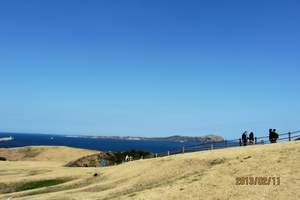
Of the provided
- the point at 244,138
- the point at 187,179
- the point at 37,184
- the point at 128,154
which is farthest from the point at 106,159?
the point at 187,179

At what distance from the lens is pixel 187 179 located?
35219 mm

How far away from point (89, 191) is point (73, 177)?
1302 centimetres

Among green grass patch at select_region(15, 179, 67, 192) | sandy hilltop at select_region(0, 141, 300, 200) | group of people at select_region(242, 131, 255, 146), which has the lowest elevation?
green grass patch at select_region(15, 179, 67, 192)

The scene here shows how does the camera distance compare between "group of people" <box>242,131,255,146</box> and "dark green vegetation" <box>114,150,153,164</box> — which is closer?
"group of people" <box>242,131,255,146</box>

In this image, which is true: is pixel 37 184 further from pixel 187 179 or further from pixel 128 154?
pixel 128 154

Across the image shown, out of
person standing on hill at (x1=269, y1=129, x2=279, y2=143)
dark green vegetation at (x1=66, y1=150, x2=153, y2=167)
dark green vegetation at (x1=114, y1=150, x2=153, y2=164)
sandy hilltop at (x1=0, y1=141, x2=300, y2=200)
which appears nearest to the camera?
sandy hilltop at (x1=0, y1=141, x2=300, y2=200)

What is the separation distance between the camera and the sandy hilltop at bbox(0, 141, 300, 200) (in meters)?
30.2

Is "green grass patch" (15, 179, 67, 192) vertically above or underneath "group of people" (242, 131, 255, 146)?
underneath

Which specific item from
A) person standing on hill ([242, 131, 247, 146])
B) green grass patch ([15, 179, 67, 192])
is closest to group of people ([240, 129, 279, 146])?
person standing on hill ([242, 131, 247, 146])

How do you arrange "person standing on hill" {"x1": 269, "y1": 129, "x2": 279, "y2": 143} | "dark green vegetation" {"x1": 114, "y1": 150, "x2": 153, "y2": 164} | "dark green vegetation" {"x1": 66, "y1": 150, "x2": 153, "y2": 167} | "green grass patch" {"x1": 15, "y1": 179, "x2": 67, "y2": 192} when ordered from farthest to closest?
"dark green vegetation" {"x1": 114, "y1": 150, "x2": 153, "y2": 164} → "dark green vegetation" {"x1": 66, "y1": 150, "x2": 153, "y2": 167} → "green grass patch" {"x1": 15, "y1": 179, "x2": 67, "y2": 192} → "person standing on hill" {"x1": 269, "y1": 129, "x2": 279, "y2": 143}

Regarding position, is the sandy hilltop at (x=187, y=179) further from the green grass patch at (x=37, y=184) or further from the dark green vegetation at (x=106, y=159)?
the dark green vegetation at (x=106, y=159)

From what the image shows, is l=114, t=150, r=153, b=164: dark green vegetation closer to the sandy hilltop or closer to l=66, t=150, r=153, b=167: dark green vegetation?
l=66, t=150, r=153, b=167: dark green vegetation

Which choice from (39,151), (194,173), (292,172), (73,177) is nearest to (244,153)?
(194,173)

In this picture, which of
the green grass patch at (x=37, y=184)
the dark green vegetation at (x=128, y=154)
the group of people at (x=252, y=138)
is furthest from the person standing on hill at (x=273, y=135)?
the dark green vegetation at (x=128, y=154)
